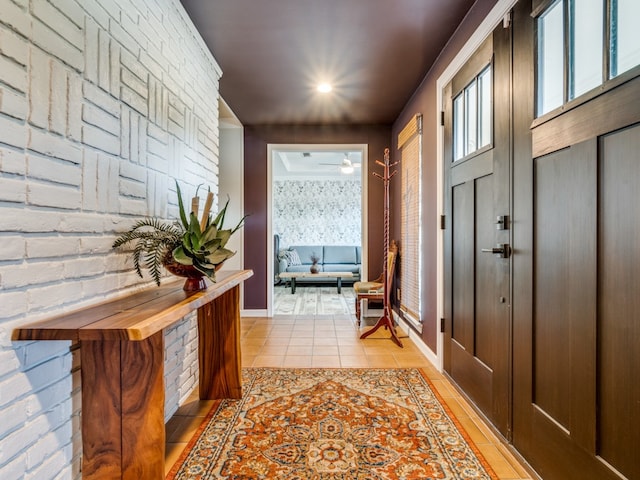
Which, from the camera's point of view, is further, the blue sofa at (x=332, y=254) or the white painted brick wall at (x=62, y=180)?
the blue sofa at (x=332, y=254)

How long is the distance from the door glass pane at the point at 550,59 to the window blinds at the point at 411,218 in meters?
1.63

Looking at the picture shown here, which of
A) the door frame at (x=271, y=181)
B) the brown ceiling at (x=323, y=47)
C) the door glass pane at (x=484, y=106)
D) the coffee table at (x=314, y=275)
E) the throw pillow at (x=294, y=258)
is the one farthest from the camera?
the throw pillow at (x=294, y=258)

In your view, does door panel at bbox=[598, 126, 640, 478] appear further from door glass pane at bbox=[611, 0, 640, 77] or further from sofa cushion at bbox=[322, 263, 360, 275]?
sofa cushion at bbox=[322, 263, 360, 275]

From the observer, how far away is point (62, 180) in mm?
1141

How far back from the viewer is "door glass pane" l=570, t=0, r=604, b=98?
1159mm

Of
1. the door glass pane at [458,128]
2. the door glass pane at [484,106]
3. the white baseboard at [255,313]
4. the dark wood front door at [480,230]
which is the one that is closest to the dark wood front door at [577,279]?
the dark wood front door at [480,230]

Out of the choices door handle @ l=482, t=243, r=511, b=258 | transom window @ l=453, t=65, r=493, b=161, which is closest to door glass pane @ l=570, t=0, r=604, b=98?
transom window @ l=453, t=65, r=493, b=161

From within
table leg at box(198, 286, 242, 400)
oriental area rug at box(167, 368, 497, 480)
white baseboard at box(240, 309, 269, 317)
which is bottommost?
oriental area rug at box(167, 368, 497, 480)

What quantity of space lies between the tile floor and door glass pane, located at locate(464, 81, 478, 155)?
155 centimetres

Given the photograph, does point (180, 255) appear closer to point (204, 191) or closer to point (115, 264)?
point (115, 264)

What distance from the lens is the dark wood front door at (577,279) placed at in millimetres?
1037

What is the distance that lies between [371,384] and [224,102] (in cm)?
293

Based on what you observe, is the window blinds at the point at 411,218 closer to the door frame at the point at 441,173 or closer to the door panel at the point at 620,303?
the door frame at the point at 441,173

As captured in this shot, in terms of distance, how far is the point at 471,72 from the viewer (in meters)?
2.12
